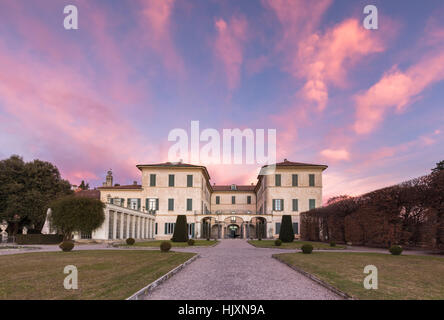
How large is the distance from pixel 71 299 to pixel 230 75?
14.5 metres

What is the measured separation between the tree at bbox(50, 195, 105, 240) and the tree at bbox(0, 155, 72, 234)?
7700mm

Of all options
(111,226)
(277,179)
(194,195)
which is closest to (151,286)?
(111,226)

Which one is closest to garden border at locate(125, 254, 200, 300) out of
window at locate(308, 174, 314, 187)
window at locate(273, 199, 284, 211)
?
window at locate(273, 199, 284, 211)

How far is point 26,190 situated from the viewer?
110 feet

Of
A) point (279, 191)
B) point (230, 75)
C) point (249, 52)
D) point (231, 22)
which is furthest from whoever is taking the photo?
point (279, 191)

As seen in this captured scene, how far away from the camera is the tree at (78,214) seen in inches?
1042

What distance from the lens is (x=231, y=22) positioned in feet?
42.3

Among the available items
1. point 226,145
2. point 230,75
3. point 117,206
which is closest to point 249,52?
point 230,75

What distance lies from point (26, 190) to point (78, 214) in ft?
37.3

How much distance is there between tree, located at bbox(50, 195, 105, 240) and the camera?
86.8 ft

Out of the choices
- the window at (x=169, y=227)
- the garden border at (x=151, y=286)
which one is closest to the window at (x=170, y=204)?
the window at (x=169, y=227)

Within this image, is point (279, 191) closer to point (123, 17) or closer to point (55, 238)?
point (55, 238)
